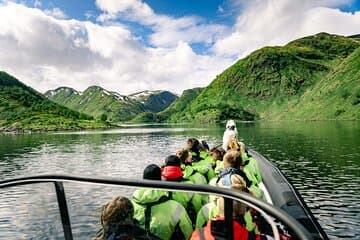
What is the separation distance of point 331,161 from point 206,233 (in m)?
38.5

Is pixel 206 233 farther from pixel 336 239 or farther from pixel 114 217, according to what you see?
pixel 336 239

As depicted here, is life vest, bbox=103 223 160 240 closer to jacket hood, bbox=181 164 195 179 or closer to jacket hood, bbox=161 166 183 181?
jacket hood, bbox=161 166 183 181

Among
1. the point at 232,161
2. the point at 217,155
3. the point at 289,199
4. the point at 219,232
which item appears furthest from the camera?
the point at 217,155

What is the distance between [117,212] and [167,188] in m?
1.25

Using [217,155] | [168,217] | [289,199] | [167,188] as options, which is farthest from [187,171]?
[167,188]

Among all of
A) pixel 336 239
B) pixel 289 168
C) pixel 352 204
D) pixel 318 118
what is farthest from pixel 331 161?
pixel 318 118

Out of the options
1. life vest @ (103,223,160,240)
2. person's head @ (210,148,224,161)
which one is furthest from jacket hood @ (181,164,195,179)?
life vest @ (103,223,160,240)

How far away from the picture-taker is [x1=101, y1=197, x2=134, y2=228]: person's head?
151 inches

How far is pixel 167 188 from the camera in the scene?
295 centimetres

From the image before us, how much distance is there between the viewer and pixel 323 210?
66.0ft

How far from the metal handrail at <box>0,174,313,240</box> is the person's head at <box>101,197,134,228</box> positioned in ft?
1.25

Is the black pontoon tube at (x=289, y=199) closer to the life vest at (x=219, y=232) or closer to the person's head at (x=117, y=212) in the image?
the life vest at (x=219, y=232)

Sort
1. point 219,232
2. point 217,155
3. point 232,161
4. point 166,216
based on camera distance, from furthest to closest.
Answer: point 217,155 → point 232,161 → point 166,216 → point 219,232

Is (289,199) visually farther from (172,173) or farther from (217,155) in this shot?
(172,173)
